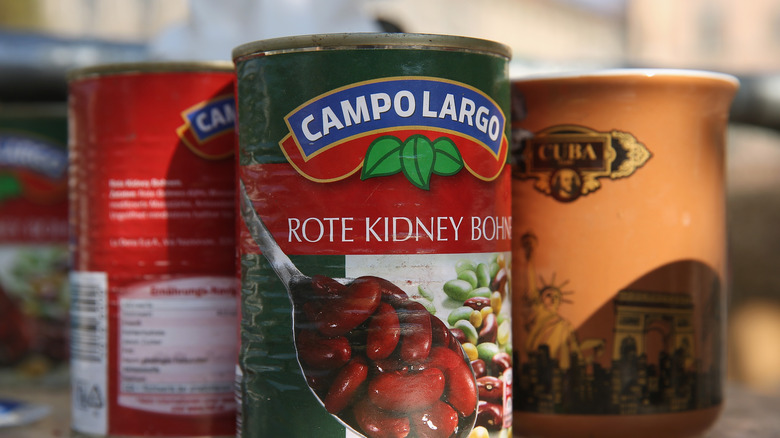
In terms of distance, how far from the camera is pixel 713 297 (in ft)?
2.83

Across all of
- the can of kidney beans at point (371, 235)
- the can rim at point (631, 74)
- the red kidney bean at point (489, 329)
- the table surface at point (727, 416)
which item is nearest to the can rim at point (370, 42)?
the can of kidney beans at point (371, 235)

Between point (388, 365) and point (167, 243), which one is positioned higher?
point (167, 243)

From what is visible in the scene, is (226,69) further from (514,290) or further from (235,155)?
(514,290)

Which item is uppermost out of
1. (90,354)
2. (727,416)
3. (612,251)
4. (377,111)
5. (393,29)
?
(393,29)

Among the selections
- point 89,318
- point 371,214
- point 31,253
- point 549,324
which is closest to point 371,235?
point 371,214

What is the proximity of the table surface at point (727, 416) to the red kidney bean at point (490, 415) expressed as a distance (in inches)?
12.2

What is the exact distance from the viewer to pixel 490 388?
0.73 metres

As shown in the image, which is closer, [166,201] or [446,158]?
[446,158]

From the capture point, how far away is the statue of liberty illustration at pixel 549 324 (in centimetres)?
81

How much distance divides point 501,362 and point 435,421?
0.09 metres

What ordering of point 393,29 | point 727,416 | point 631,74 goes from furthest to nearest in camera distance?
1. point 393,29
2. point 727,416
3. point 631,74

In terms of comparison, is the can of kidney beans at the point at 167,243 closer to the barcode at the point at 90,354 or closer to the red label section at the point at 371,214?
the barcode at the point at 90,354

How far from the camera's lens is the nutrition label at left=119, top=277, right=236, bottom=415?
0.84 m

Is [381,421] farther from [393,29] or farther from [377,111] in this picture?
[393,29]
